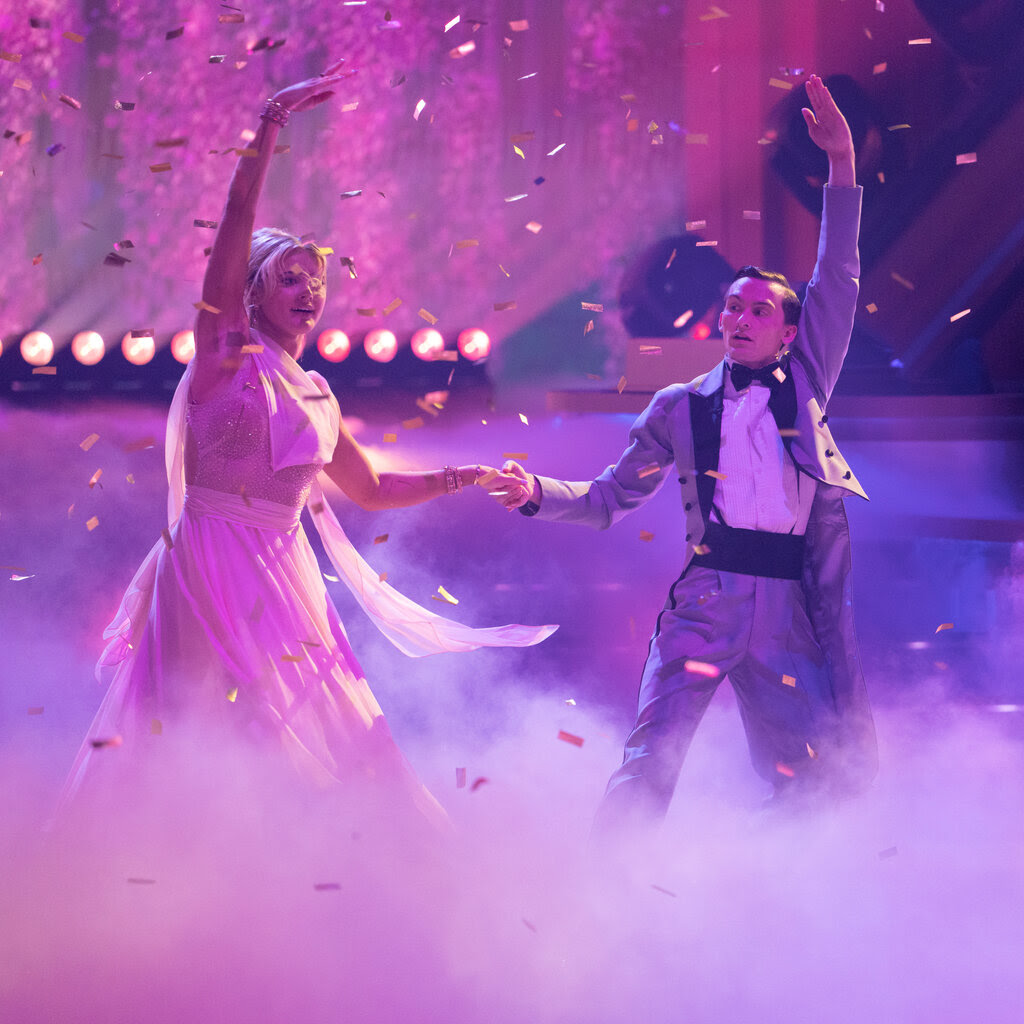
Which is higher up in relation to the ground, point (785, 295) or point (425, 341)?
point (785, 295)

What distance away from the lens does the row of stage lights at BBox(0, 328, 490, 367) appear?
4.43 meters

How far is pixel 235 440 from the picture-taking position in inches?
82.8

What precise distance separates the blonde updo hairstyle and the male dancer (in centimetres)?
89

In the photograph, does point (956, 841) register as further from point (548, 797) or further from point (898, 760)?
point (548, 797)

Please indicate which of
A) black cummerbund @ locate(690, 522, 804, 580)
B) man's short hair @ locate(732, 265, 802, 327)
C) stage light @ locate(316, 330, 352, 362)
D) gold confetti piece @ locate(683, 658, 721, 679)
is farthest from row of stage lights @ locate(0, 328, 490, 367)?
gold confetti piece @ locate(683, 658, 721, 679)

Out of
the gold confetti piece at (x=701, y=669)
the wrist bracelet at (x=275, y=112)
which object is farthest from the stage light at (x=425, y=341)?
the gold confetti piece at (x=701, y=669)

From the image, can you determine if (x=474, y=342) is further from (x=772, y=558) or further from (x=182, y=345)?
(x=772, y=558)

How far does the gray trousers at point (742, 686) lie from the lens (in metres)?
2.23

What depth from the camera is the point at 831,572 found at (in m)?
2.29

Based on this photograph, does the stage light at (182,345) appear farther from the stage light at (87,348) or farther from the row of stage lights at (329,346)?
the stage light at (87,348)

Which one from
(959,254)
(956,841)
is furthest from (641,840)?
(959,254)

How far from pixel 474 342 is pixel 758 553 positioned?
238 centimetres

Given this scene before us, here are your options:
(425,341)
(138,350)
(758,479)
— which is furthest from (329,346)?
(758,479)

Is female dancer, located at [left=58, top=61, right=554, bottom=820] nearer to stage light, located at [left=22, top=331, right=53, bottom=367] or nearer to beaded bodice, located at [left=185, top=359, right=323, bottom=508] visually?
beaded bodice, located at [left=185, top=359, right=323, bottom=508]
